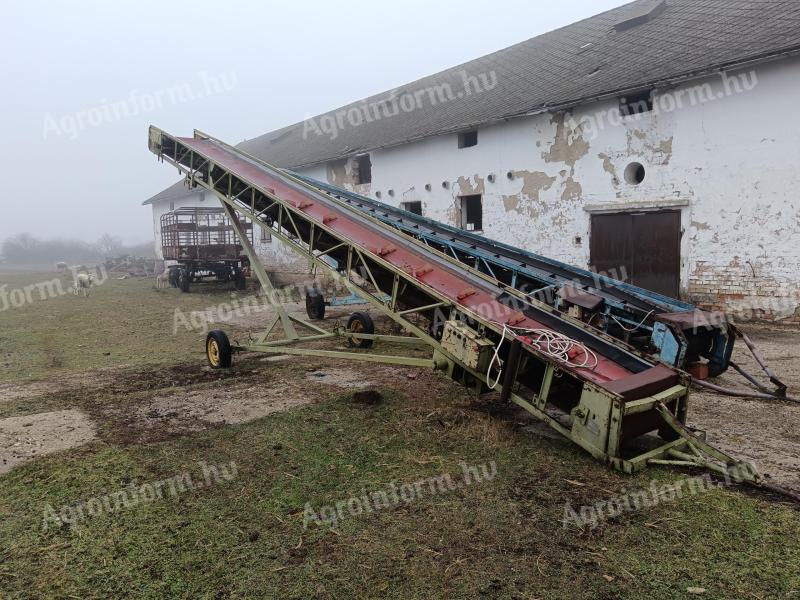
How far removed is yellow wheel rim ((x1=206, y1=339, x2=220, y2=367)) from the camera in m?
7.52

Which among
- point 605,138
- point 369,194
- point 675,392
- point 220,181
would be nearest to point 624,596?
point 675,392

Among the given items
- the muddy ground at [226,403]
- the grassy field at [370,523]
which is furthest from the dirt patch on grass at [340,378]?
the grassy field at [370,523]

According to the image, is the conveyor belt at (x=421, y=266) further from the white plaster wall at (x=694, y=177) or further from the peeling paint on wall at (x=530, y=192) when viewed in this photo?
the peeling paint on wall at (x=530, y=192)

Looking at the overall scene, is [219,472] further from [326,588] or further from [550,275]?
[550,275]

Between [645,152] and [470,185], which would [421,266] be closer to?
[645,152]

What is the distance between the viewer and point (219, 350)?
24.4ft

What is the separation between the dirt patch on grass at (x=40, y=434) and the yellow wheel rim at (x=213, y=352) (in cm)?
201

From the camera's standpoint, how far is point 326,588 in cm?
280

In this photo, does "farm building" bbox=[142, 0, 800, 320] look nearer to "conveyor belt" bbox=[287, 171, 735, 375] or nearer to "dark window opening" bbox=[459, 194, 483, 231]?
"dark window opening" bbox=[459, 194, 483, 231]

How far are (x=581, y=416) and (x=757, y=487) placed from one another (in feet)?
4.11

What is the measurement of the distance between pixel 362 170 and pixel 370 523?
18393 millimetres

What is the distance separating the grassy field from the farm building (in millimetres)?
7676

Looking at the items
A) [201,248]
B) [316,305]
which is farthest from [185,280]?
[316,305]

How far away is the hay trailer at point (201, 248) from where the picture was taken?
18609mm
